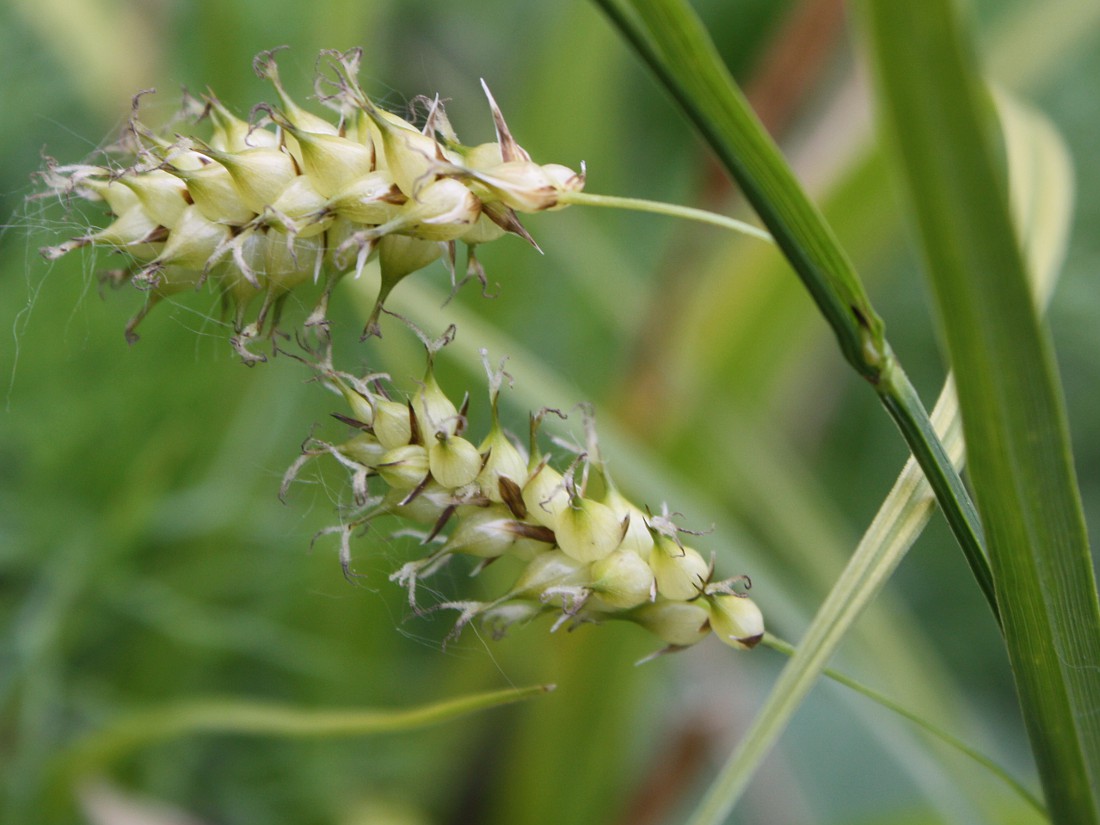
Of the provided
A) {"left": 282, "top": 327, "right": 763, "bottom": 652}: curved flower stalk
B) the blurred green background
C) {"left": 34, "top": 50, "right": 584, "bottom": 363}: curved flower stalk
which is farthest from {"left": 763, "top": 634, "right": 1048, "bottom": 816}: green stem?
the blurred green background

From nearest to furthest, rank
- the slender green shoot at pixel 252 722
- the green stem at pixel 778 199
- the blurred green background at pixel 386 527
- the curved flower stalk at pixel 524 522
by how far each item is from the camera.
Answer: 1. the green stem at pixel 778 199
2. the curved flower stalk at pixel 524 522
3. the slender green shoot at pixel 252 722
4. the blurred green background at pixel 386 527

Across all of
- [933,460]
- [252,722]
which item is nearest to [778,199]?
[933,460]

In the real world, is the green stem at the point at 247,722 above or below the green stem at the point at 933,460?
below

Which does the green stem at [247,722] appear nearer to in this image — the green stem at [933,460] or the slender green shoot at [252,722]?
the slender green shoot at [252,722]

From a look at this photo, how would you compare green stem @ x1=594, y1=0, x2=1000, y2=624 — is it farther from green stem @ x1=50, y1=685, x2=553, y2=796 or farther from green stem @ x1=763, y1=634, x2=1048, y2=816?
green stem @ x1=50, y1=685, x2=553, y2=796

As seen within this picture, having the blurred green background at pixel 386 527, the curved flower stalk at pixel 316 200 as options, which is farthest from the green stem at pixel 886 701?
the blurred green background at pixel 386 527

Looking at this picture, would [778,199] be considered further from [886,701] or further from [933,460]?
[886,701]
